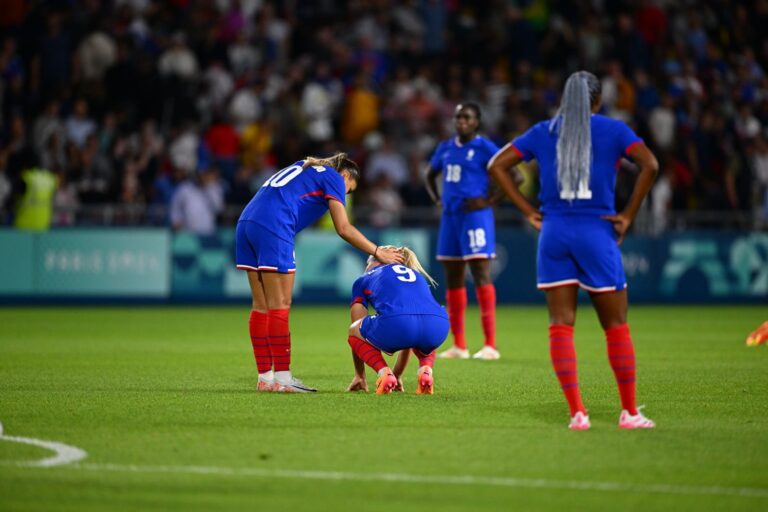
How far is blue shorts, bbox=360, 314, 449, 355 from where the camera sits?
10109mm

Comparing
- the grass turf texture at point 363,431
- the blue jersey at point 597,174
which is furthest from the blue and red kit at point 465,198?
the blue jersey at point 597,174

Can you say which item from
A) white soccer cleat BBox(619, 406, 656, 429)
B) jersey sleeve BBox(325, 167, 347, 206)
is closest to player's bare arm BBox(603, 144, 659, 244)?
white soccer cleat BBox(619, 406, 656, 429)

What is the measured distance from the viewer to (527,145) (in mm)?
8469

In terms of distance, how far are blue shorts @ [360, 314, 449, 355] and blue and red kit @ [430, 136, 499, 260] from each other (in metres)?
4.21

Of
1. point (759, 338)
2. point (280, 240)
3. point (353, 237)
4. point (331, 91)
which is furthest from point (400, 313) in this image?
point (331, 91)

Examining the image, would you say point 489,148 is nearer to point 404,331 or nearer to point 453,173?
point 453,173

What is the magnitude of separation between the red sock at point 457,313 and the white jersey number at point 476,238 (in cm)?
60

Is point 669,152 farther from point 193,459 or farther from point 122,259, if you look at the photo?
point 193,459

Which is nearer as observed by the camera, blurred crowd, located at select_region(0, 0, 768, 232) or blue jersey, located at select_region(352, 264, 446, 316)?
blue jersey, located at select_region(352, 264, 446, 316)

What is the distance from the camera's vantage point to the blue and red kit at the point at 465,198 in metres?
14.5

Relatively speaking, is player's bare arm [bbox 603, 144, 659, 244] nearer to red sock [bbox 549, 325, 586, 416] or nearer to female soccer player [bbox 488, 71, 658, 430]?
female soccer player [bbox 488, 71, 658, 430]

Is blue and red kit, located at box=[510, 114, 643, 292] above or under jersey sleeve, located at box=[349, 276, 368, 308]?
above

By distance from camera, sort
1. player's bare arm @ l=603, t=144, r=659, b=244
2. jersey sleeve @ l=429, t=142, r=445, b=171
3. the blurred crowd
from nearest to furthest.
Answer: player's bare arm @ l=603, t=144, r=659, b=244 < jersey sleeve @ l=429, t=142, r=445, b=171 < the blurred crowd

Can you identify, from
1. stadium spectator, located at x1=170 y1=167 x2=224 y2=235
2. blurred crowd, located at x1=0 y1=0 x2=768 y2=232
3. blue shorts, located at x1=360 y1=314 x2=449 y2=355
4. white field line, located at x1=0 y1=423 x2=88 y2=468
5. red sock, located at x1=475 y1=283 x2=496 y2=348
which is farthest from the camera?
blurred crowd, located at x1=0 y1=0 x2=768 y2=232
